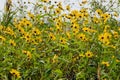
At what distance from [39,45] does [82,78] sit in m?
0.64

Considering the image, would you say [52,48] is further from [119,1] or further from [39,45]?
[119,1]

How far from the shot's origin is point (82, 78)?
8.15ft

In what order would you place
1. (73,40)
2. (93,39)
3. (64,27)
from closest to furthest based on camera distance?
(93,39)
(73,40)
(64,27)

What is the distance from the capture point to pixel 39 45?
3.02 m

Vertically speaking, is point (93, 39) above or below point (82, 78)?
above

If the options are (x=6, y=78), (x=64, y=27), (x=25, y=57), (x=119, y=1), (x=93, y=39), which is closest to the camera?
(x=6, y=78)

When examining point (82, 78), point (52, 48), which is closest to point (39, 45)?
point (52, 48)

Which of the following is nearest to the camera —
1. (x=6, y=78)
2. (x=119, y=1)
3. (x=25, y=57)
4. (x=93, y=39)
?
(x=6, y=78)

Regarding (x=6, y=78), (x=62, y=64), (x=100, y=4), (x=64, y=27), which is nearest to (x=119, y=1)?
(x=100, y=4)

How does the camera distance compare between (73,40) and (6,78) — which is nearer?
(6,78)

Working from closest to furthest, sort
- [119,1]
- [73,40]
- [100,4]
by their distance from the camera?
[73,40]
[119,1]
[100,4]

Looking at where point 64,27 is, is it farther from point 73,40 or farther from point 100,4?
point 100,4

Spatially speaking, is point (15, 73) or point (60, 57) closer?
point (15, 73)

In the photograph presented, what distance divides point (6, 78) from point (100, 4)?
4101 mm
